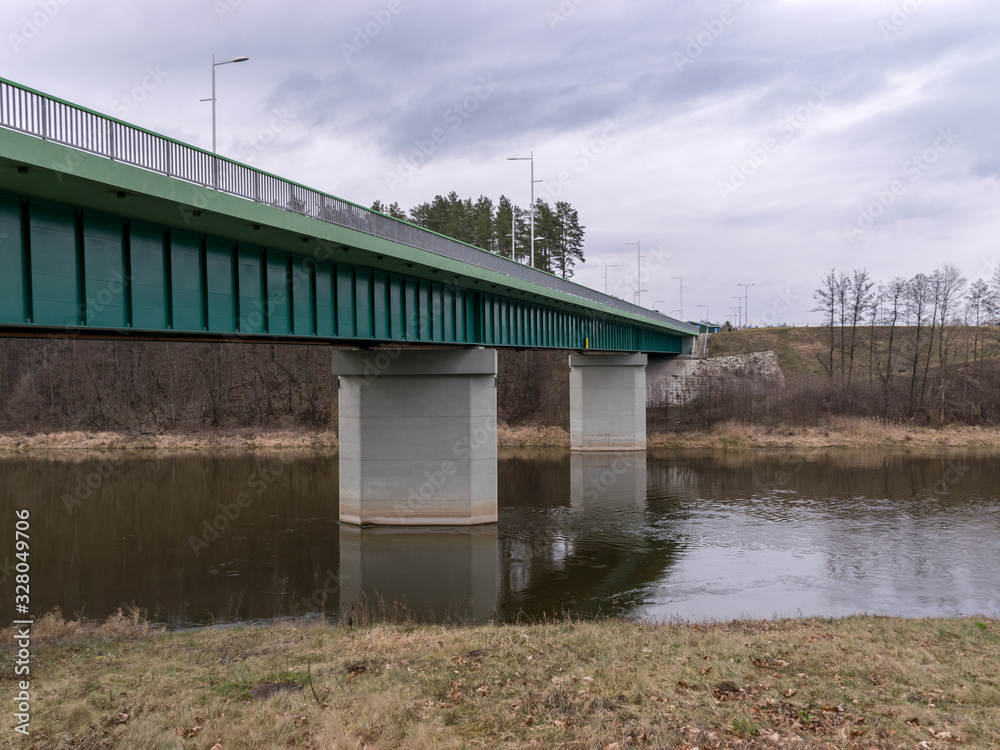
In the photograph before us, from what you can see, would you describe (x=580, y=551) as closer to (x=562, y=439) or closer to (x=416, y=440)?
(x=416, y=440)

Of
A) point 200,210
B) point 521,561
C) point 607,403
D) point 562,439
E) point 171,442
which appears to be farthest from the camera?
point 562,439

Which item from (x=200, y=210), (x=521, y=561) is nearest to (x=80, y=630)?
(x=200, y=210)

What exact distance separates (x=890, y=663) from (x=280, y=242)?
1530 centimetres

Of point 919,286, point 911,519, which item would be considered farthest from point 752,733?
point 919,286

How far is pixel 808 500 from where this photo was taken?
1266 inches

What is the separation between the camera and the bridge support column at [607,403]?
5297 cm

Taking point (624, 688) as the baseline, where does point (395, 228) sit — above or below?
above

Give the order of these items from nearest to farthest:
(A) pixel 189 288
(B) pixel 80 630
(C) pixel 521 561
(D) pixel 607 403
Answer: (B) pixel 80 630 → (A) pixel 189 288 → (C) pixel 521 561 → (D) pixel 607 403

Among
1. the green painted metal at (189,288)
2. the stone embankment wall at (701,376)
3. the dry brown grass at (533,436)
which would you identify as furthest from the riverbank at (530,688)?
the stone embankment wall at (701,376)

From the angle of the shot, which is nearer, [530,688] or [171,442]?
[530,688]

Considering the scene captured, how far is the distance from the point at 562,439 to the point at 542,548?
3197cm

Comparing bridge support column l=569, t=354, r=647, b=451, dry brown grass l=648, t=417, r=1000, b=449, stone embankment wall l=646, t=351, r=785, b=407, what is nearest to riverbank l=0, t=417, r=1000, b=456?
dry brown grass l=648, t=417, r=1000, b=449

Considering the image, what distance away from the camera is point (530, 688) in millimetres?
9922

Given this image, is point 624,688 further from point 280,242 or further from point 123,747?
point 280,242
